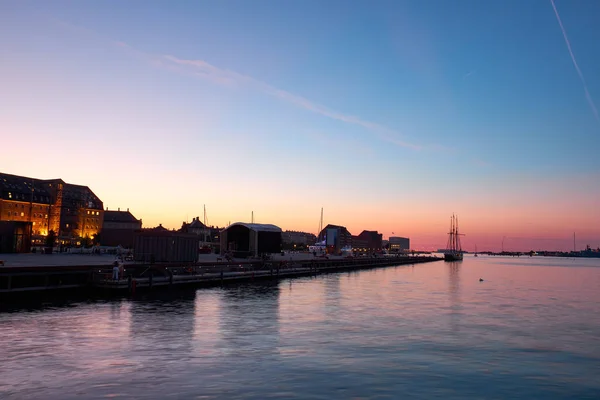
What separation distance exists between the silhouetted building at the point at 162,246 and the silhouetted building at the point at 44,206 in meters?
107

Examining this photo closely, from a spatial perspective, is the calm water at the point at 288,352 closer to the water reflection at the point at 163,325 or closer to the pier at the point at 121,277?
the water reflection at the point at 163,325

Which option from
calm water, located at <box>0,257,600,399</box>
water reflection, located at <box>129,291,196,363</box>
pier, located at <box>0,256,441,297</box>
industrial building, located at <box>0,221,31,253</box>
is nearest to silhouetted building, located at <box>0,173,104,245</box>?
industrial building, located at <box>0,221,31,253</box>

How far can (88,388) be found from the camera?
19.0 meters

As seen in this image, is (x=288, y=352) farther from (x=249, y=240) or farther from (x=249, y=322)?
(x=249, y=240)

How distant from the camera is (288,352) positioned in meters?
27.0

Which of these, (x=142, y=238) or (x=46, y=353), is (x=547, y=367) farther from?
(x=142, y=238)

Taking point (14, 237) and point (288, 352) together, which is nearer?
point (288, 352)

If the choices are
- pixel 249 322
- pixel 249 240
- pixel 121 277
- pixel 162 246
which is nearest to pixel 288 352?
pixel 249 322

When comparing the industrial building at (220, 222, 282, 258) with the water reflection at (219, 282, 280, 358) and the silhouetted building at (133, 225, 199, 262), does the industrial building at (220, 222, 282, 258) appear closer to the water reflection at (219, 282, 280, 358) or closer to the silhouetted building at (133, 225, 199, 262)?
the silhouetted building at (133, 225, 199, 262)

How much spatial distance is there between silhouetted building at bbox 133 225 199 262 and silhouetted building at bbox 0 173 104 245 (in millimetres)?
106572

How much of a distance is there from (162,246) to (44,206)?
14069cm

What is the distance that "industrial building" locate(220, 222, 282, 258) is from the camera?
111 metres

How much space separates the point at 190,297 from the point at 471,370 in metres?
35.7

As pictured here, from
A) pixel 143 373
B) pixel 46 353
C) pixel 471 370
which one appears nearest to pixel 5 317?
pixel 46 353
